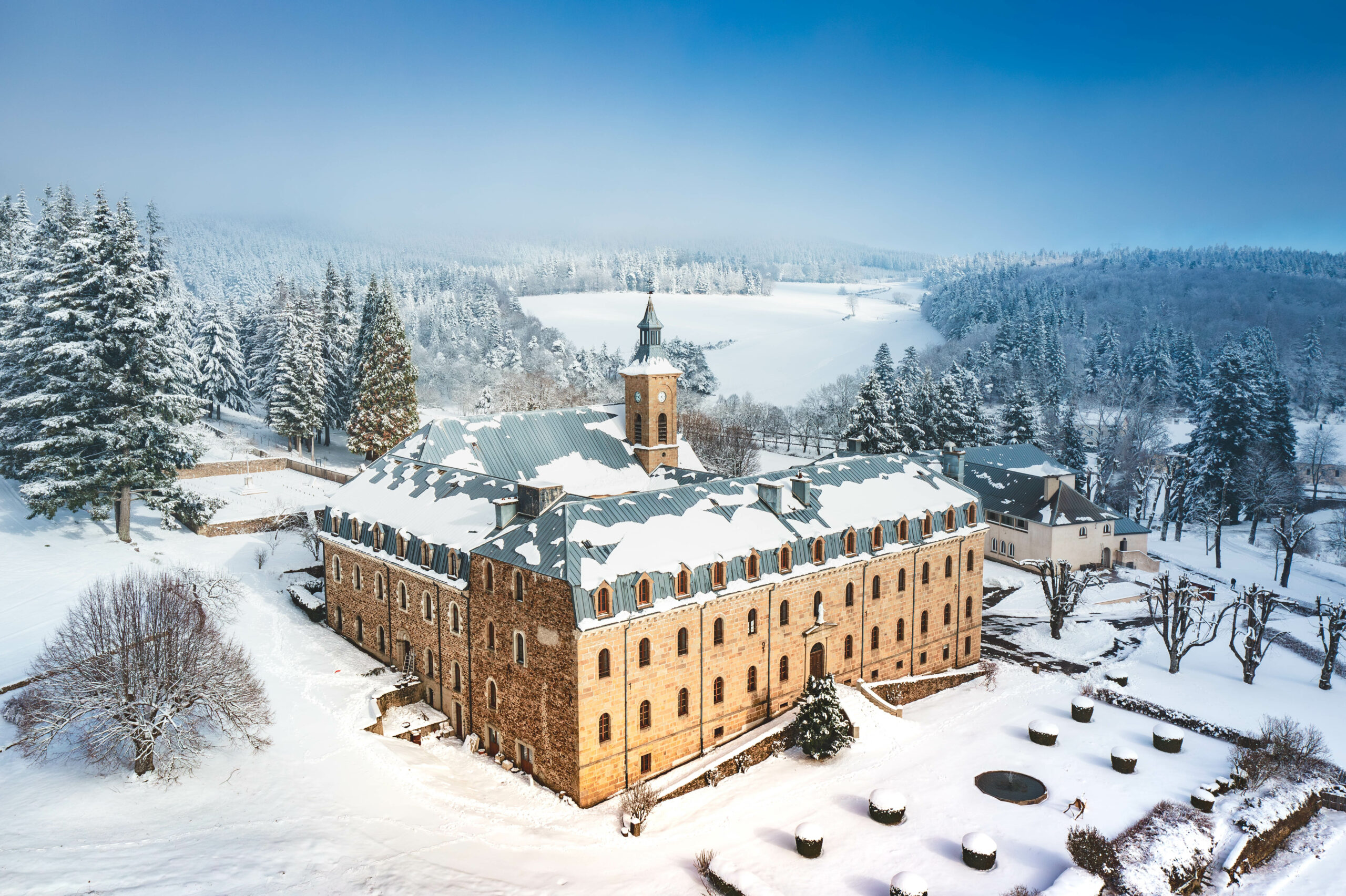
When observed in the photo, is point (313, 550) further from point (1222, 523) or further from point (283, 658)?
point (1222, 523)

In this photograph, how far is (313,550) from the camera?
49.7 metres

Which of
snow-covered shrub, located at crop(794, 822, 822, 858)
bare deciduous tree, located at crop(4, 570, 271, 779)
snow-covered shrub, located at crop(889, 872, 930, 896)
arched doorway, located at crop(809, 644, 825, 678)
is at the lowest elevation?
snow-covered shrub, located at crop(794, 822, 822, 858)

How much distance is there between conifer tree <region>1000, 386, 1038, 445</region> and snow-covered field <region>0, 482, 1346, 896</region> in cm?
4452

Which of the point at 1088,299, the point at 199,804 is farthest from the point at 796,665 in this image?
the point at 1088,299

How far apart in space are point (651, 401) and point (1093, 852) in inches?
1215

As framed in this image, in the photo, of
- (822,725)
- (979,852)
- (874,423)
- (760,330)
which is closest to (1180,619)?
(822,725)

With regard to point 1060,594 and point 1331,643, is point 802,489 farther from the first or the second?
point 1331,643

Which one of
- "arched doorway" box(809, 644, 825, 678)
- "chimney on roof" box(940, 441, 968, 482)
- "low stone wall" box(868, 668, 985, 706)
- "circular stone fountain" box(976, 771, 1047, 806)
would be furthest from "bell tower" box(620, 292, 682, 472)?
"circular stone fountain" box(976, 771, 1047, 806)

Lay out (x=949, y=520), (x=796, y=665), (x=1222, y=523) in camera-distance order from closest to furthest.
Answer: (x=796, y=665)
(x=949, y=520)
(x=1222, y=523)

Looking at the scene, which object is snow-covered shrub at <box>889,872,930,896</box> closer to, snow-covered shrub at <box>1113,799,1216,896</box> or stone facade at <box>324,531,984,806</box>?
snow-covered shrub at <box>1113,799,1216,896</box>

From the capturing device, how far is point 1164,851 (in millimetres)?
28328

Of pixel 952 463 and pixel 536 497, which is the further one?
pixel 952 463

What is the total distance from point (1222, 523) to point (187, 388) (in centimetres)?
8276

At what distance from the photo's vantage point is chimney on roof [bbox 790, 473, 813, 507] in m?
38.1
